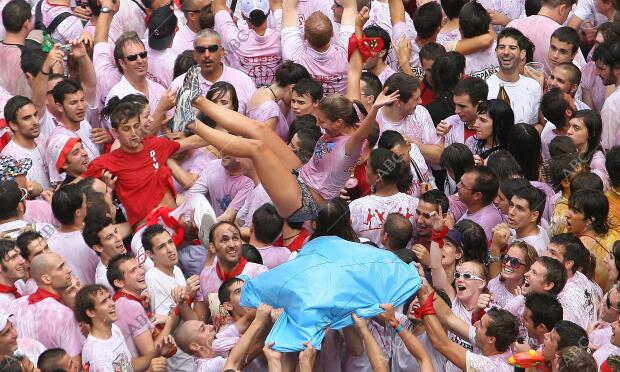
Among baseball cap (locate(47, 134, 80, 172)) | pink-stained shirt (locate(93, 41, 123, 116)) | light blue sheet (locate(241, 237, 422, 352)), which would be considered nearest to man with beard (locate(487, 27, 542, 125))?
pink-stained shirt (locate(93, 41, 123, 116))

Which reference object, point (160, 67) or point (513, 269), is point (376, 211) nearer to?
point (513, 269)

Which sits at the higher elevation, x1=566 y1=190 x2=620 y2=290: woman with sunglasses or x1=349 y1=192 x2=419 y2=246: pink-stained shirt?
x1=566 y1=190 x2=620 y2=290: woman with sunglasses

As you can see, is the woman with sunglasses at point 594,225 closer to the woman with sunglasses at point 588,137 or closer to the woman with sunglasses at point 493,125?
the woman with sunglasses at point 588,137

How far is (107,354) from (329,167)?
6.57ft

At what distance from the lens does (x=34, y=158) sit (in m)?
10.6

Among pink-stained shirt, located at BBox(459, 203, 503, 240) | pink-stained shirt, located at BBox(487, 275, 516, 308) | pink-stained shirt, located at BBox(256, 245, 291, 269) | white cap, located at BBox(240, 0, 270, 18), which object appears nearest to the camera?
pink-stained shirt, located at BBox(487, 275, 516, 308)

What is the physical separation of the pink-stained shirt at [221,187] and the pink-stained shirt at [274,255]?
77 cm

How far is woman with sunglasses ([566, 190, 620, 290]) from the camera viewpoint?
30.7ft

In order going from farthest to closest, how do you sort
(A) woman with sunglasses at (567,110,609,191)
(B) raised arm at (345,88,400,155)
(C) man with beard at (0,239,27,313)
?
1. (A) woman with sunglasses at (567,110,609,191)
2. (B) raised arm at (345,88,400,155)
3. (C) man with beard at (0,239,27,313)

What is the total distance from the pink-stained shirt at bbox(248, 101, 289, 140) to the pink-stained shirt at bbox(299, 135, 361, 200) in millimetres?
1026

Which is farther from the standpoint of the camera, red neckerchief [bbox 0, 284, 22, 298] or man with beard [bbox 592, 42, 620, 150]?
man with beard [bbox 592, 42, 620, 150]

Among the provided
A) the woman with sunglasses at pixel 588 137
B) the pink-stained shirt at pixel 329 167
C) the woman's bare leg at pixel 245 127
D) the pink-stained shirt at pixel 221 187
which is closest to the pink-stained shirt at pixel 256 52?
the pink-stained shirt at pixel 221 187

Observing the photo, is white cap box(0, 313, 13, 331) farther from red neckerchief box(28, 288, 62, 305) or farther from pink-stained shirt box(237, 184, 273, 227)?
pink-stained shirt box(237, 184, 273, 227)

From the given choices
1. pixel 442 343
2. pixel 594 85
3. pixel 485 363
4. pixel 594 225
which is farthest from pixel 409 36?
pixel 485 363
